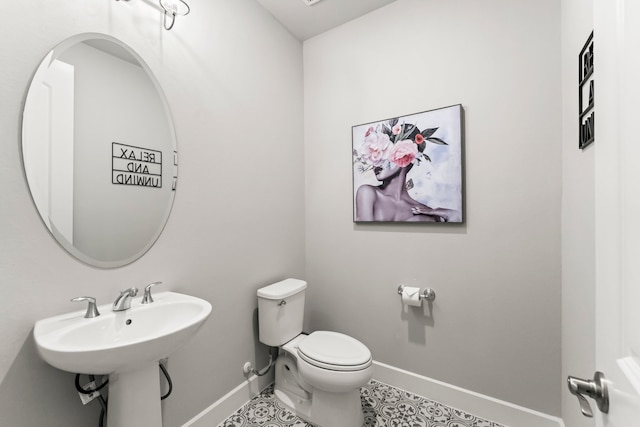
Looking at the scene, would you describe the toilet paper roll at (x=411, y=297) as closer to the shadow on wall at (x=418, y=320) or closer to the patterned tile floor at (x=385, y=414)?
the shadow on wall at (x=418, y=320)

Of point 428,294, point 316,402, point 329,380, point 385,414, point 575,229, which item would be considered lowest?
point 385,414

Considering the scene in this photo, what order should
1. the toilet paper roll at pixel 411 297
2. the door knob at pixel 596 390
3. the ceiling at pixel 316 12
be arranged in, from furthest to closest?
1. the ceiling at pixel 316 12
2. the toilet paper roll at pixel 411 297
3. the door knob at pixel 596 390

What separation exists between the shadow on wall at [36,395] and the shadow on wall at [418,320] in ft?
5.59

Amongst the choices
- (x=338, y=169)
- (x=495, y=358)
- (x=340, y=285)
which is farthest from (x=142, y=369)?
(x=495, y=358)

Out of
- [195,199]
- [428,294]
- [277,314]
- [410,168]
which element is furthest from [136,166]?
[428,294]

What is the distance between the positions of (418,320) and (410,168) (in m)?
1.01

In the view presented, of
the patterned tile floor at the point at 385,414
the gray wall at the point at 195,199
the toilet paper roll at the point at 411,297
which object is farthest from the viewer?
the toilet paper roll at the point at 411,297

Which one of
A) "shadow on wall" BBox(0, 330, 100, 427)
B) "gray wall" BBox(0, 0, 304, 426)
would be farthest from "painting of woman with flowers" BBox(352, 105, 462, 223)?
"shadow on wall" BBox(0, 330, 100, 427)

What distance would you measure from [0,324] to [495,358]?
2236mm

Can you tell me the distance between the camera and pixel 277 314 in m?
1.74

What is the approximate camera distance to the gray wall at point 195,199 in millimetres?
922

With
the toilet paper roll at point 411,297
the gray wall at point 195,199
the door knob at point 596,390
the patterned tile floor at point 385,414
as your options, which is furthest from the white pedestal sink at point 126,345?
the toilet paper roll at point 411,297

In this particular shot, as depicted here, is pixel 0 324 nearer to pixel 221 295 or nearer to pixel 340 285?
pixel 221 295

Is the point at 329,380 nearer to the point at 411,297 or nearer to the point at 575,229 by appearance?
the point at 411,297
